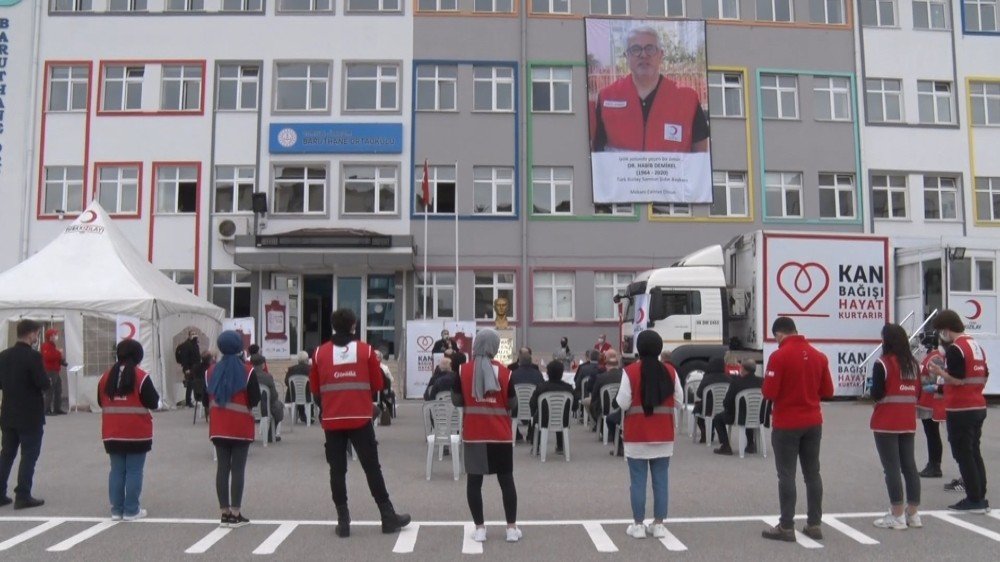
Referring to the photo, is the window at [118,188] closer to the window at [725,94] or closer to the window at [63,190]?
the window at [63,190]

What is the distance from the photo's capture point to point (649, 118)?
28.6 metres

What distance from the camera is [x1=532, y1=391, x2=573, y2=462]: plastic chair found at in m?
11.8

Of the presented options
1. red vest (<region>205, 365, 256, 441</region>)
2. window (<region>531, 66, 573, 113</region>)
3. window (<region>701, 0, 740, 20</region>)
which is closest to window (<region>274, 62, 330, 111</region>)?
window (<region>531, 66, 573, 113</region>)

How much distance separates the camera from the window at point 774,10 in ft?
98.5

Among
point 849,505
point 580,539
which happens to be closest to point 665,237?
point 849,505

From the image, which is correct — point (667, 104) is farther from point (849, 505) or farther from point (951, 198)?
point (849, 505)

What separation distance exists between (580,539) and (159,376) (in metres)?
15.8

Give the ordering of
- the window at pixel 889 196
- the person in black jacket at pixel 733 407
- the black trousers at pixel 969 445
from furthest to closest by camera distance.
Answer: the window at pixel 889 196 < the person in black jacket at pixel 733 407 < the black trousers at pixel 969 445

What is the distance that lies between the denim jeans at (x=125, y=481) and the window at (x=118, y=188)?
22564 millimetres

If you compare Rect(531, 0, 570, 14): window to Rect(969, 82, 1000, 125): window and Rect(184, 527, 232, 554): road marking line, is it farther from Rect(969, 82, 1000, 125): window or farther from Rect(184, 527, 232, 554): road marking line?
Rect(184, 527, 232, 554): road marking line

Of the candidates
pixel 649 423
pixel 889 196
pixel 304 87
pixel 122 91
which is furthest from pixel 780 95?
pixel 649 423

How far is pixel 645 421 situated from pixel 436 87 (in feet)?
75.8

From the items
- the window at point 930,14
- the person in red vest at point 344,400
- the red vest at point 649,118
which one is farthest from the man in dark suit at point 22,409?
the window at point 930,14

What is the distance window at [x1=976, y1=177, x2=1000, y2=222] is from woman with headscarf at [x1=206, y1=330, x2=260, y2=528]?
29.2 meters
